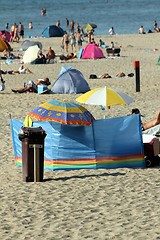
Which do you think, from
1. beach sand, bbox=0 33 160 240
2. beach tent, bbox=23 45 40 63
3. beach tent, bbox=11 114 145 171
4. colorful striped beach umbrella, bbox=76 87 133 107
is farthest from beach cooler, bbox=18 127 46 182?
beach tent, bbox=23 45 40 63

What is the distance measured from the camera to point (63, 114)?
13.4 m

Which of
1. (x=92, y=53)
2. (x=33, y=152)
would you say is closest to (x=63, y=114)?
(x=33, y=152)

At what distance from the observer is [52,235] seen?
32.3 feet

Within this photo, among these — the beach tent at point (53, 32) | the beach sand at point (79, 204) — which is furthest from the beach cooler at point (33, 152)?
the beach tent at point (53, 32)

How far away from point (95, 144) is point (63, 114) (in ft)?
2.38

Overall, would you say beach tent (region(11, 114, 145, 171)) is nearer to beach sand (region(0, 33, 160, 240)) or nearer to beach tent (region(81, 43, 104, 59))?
beach sand (region(0, 33, 160, 240))

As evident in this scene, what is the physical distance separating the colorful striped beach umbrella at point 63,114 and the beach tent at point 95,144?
0.52 feet

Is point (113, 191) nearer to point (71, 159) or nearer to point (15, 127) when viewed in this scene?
point (71, 159)

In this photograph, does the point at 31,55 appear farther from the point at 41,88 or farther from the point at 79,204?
the point at 79,204

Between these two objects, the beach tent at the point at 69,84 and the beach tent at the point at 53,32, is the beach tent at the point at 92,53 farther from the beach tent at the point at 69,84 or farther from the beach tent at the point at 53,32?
the beach tent at the point at 53,32

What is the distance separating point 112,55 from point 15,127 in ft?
81.8

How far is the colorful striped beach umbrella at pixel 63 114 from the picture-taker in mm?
13289

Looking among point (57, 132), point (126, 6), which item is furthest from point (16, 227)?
point (126, 6)

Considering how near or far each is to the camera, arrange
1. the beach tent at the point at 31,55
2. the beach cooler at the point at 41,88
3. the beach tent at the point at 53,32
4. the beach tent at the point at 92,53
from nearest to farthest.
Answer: the beach cooler at the point at 41,88, the beach tent at the point at 31,55, the beach tent at the point at 92,53, the beach tent at the point at 53,32
